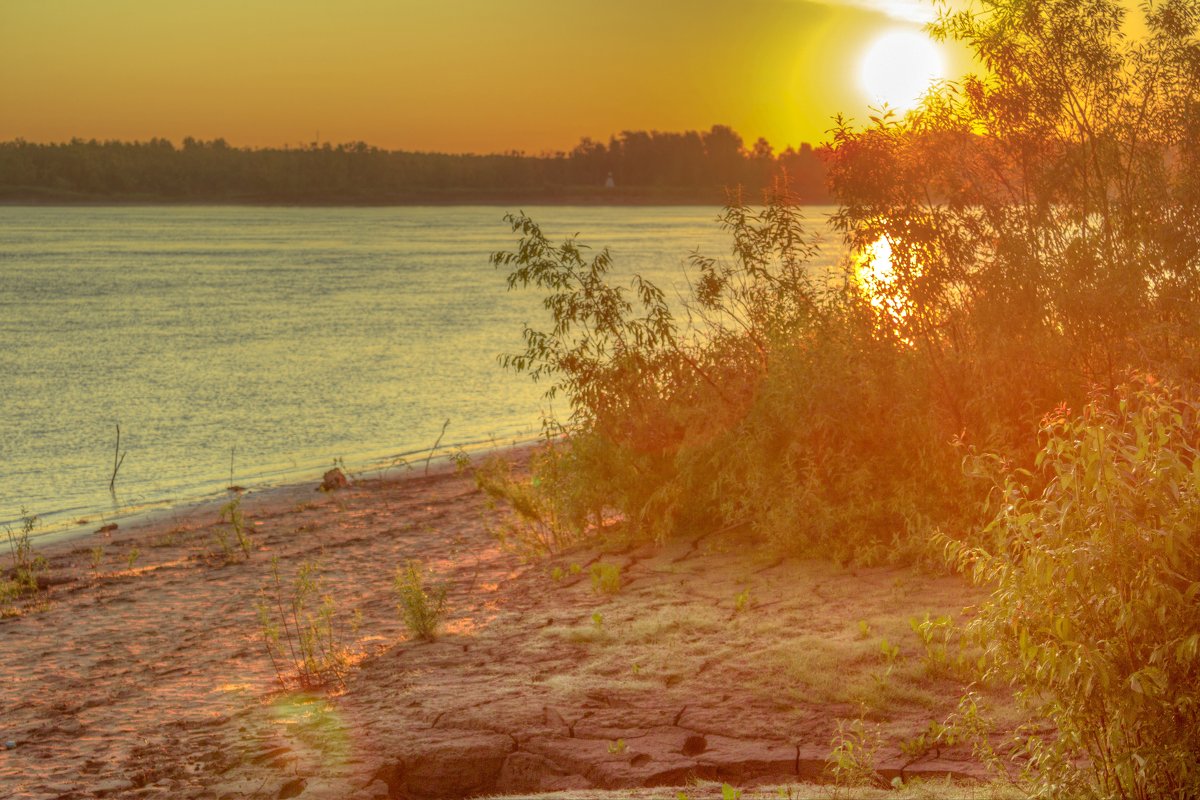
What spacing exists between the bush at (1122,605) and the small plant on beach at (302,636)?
4813 millimetres

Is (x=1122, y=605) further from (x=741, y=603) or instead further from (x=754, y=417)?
(x=754, y=417)

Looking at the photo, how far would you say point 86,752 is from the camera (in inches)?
274

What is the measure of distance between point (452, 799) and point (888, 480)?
190 inches

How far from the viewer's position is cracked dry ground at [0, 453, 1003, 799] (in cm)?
605

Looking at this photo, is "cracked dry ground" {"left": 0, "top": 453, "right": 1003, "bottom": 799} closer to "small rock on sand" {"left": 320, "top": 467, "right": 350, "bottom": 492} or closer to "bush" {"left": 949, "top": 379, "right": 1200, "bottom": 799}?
"bush" {"left": 949, "top": 379, "right": 1200, "bottom": 799}

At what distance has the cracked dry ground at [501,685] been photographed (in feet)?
19.9

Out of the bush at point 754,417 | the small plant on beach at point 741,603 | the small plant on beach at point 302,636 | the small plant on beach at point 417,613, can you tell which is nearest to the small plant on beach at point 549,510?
the bush at point 754,417

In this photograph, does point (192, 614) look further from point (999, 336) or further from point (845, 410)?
point (999, 336)

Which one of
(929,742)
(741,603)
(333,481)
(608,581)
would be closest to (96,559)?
(333,481)

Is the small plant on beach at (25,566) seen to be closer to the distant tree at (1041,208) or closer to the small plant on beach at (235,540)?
the small plant on beach at (235,540)

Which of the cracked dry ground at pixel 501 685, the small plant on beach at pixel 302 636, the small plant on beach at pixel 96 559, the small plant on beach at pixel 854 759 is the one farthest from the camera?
the small plant on beach at pixel 96 559

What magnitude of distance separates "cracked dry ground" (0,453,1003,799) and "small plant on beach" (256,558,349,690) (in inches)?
6.4

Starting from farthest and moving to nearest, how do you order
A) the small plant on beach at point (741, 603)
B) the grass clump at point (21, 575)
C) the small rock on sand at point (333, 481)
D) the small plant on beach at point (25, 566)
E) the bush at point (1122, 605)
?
1. the small rock on sand at point (333, 481)
2. the small plant on beach at point (25, 566)
3. the grass clump at point (21, 575)
4. the small plant on beach at point (741, 603)
5. the bush at point (1122, 605)

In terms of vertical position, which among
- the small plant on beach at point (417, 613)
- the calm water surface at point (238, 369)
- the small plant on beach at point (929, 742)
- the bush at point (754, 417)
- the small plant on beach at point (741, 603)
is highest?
the bush at point (754, 417)
